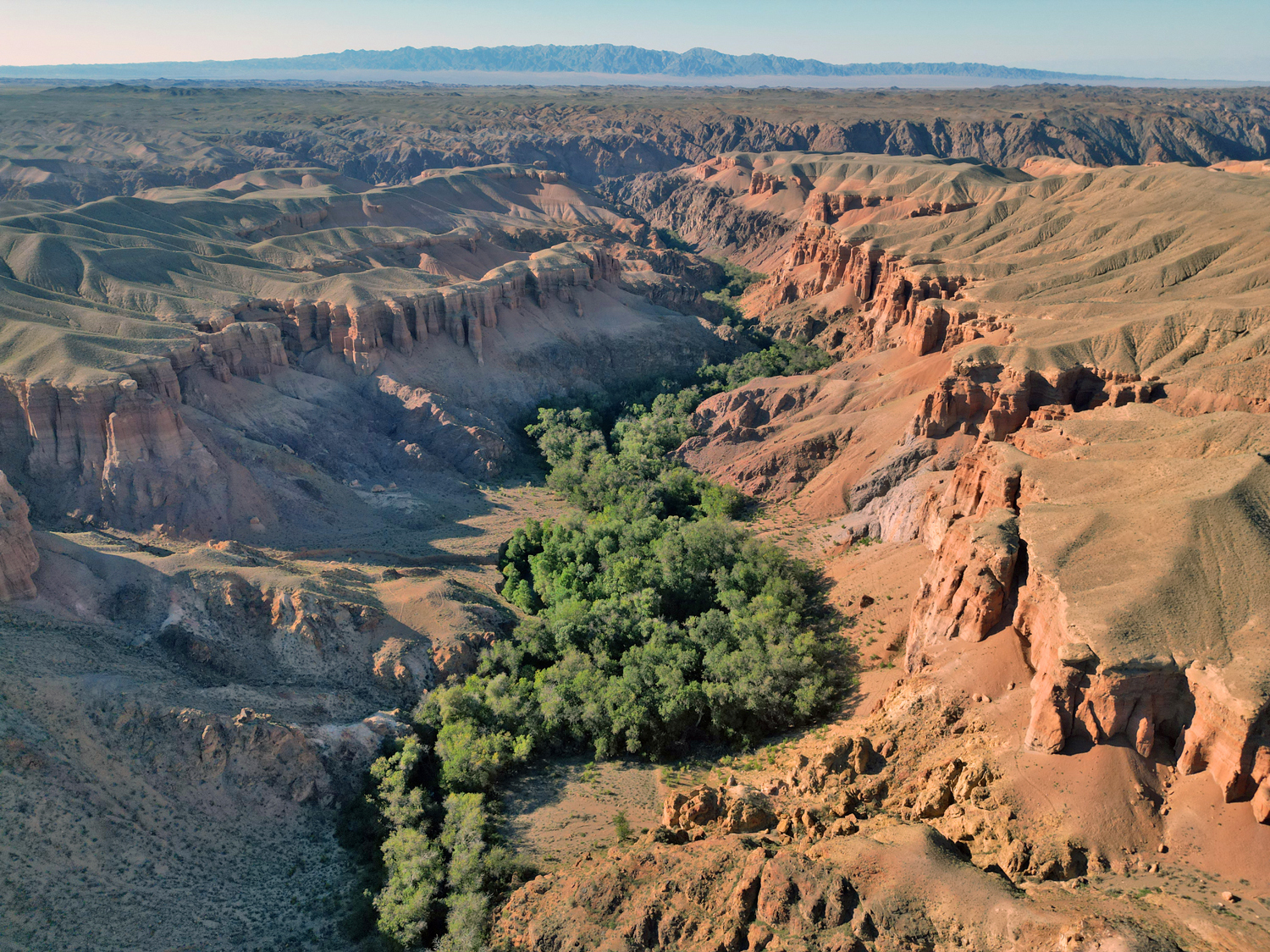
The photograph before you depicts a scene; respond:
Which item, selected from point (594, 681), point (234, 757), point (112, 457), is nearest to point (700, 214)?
point (112, 457)

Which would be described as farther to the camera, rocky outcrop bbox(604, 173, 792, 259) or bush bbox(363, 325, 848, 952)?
rocky outcrop bbox(604, 173, 792, 259)

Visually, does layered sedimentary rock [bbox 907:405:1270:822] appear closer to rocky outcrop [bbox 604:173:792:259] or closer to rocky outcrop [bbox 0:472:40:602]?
rocky outcrop [bbox 0:472:40:602]

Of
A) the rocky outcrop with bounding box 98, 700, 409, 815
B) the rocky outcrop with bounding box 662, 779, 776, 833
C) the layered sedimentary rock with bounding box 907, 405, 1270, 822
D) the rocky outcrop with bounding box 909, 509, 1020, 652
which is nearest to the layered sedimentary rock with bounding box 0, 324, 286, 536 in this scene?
the rocky outcrop with bounding box 98, 700, 409, 815

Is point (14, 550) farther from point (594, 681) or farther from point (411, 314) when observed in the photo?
point (411, 314)

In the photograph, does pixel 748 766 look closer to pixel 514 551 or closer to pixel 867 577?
pixel 867 577

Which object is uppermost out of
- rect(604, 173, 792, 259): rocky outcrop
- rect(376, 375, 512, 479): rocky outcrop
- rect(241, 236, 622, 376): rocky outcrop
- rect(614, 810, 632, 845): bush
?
rect(604, 173, 792, 259): rocky outcrop

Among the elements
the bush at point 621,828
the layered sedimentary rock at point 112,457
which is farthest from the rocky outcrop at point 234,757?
the layered sedimentary rock at point 112,457

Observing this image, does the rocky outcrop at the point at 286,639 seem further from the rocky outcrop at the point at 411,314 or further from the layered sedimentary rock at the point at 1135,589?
the rocky outcrop at the point at 411,314
